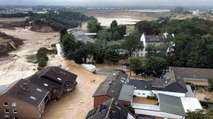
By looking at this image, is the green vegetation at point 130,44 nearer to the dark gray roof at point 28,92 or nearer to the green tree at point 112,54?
the green tree at point 112,54

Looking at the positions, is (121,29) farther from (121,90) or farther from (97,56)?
(121,90)

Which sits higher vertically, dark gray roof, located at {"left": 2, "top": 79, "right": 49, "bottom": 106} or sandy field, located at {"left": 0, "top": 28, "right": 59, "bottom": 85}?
dark gray roof, located at {"left": 2, "top": 79, "right": 49, "bottom": 106}

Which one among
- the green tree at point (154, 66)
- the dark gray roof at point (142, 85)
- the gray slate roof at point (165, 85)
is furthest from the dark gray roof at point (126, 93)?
the green tree at point (154, 66)

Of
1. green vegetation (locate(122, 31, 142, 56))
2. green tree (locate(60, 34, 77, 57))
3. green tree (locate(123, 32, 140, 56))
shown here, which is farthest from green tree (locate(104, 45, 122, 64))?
green tree (locate(60, 34, 77, 57))

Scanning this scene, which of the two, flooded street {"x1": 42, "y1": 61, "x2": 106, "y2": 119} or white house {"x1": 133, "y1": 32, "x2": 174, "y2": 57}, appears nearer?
flooded street {"x1": 42, "y1": 61, "x2": 106, "y2": 119}

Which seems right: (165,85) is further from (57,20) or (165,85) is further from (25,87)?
(57,20)

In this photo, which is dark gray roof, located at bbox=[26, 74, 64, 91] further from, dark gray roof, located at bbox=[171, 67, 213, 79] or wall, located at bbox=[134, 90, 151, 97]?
dark gray roof, located at bbox=[171, 67, 213, 79]
